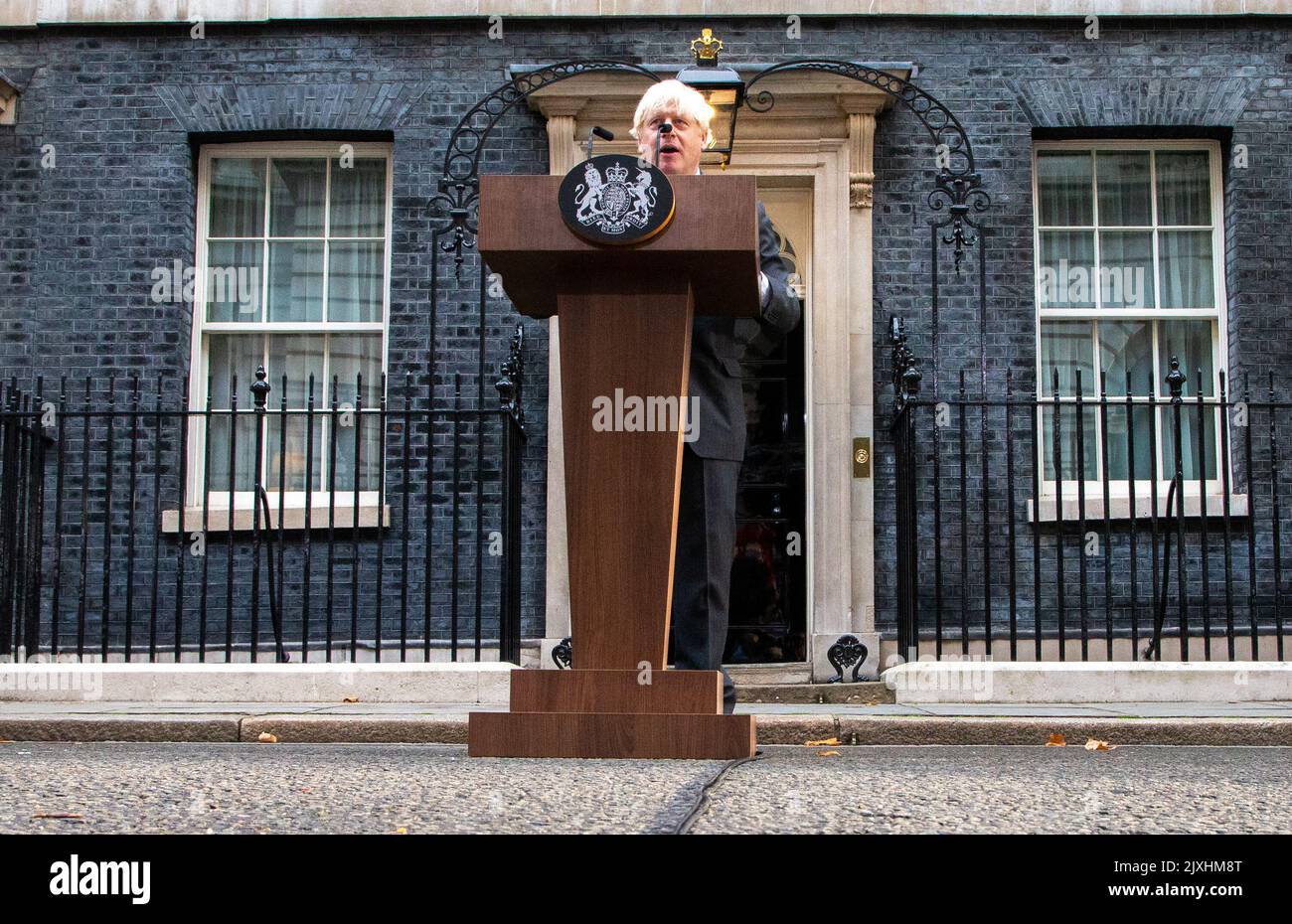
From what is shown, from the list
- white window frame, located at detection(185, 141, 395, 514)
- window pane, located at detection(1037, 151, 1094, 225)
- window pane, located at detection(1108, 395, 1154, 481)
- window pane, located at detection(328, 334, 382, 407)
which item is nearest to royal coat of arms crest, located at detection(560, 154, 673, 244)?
white window frame, located at detection(185, 141, 395, 514)

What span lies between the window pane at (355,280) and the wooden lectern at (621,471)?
574cm

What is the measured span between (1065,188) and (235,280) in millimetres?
5194

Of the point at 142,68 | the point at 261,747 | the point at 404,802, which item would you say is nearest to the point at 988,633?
→ the point at 261,747

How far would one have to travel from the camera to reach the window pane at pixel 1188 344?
9.19m

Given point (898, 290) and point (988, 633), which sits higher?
point (898, 290)

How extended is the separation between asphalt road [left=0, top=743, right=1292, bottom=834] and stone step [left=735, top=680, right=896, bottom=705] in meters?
3.32

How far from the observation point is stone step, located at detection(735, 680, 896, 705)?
24.4 feet

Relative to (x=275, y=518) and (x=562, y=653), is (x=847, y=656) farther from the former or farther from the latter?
(x=275, y=518)

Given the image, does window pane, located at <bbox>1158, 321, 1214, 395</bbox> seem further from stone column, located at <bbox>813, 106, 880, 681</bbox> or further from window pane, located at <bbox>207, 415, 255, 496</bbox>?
window pane, located at <bbox>207, 415, 255, 496</bbox>

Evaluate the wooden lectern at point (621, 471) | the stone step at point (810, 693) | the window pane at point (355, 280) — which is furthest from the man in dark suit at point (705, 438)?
the window pane at point (355, 280)
